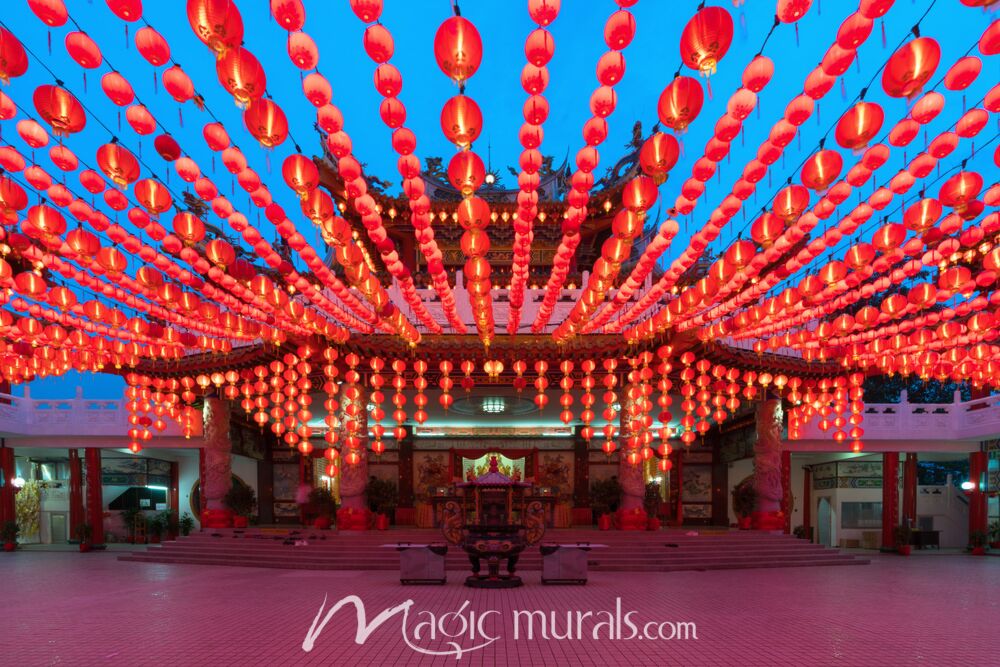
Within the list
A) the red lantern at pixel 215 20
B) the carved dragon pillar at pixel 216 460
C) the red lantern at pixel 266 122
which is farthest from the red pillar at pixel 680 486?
the red lantern at pixel 215 20

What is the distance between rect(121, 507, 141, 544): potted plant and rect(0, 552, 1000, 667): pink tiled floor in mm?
6594

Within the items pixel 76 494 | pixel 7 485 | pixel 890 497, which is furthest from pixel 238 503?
pixel 890 497

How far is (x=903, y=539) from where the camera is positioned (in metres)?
17.3

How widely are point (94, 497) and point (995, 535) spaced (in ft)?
74.5

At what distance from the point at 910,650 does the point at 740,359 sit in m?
9.14

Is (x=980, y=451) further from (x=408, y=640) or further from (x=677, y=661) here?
(x=408, y=640)

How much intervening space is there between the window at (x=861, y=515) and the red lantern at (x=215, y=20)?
68.2 ft

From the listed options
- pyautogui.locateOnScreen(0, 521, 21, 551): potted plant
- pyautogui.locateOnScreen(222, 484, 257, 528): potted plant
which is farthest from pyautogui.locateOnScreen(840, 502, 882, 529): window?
pyautogui.locateOnScreen(0, 521, 21, 551): potted plant

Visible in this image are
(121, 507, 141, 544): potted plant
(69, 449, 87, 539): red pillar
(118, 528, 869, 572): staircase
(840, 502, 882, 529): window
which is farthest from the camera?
(840, 502, 882, 529): window

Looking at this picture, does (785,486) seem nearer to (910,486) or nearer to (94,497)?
(910,486)

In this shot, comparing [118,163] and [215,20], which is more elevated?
[215,20]

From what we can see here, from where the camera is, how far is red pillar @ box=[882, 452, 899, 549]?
701 inches

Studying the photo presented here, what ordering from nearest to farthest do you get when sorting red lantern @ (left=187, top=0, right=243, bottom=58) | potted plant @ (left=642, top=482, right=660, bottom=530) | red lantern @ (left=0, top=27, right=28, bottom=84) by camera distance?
red lantern @ (left=187, top=0, right=243, bottom=58) < red lantern @ (left=0, top=27, right=28, bottom=84) < potted plant @ (left=642, top=482, right=660, bottom=530)

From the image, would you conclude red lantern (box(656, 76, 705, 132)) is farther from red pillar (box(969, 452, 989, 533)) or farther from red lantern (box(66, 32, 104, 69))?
red pillar (box(969, 452, 989, 533))
